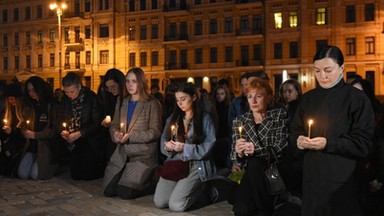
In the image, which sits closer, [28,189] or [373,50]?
[28,189]

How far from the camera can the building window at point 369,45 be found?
36594 millimetres

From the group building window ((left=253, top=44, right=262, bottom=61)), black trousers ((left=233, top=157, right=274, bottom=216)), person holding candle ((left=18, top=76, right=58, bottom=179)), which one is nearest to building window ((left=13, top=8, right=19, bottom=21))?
building window ((left=253, top=44, right=262, bottom=61))

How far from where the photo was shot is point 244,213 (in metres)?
5.16

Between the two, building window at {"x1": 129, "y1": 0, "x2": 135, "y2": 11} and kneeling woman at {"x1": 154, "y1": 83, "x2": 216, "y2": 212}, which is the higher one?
building window at {"x1": 129, "y1": 0, "x2": 135, "y2": 11}

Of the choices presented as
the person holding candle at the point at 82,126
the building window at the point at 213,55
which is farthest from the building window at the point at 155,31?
the person holding candle at the point at 82,126

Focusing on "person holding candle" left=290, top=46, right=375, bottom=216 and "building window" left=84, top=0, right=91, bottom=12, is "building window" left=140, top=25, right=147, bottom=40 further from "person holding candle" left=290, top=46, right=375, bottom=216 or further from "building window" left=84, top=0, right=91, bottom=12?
"person holding candle" left=290, top=46, right=375, bottom=216

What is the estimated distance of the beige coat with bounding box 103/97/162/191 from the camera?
7.02m

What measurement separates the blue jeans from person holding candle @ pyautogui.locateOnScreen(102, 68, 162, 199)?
197 cm

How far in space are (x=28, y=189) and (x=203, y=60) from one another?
120 ft

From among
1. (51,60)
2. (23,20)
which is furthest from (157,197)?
(23,20)

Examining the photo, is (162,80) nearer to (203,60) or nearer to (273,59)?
(203,60)

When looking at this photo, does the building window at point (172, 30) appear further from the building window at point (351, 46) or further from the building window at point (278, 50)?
the building window at point (351, 46)

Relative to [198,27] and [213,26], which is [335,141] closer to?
[213,26]

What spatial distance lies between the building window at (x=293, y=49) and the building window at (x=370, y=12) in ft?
19.9
